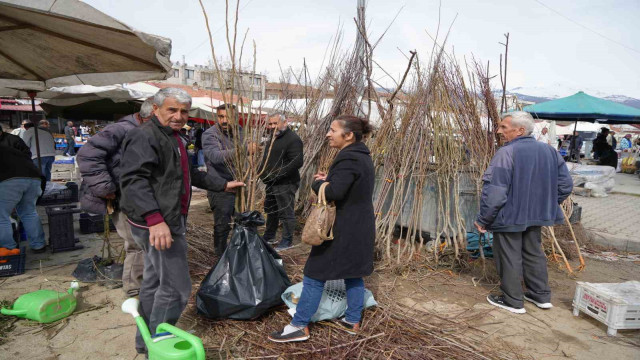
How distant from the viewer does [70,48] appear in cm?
306

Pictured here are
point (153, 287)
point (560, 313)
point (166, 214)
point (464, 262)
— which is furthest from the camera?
point (464, 262)

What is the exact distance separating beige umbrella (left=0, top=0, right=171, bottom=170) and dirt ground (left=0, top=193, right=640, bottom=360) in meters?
2.01

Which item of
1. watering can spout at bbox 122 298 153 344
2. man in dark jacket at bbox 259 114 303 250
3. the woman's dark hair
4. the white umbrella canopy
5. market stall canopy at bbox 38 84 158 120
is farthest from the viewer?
market stall canopy at bbox 38 84 158 120

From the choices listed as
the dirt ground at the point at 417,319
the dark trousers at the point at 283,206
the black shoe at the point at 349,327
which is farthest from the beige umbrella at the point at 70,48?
the black shoe at the point at 349,327

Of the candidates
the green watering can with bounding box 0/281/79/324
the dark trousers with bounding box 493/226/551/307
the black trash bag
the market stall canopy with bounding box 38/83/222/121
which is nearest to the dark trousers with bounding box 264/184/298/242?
the market stall canopy with bounding box 38/83/222/121

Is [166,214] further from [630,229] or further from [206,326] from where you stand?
[630,229]

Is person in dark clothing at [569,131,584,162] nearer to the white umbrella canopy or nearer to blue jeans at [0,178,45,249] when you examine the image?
the white umbrella canopy

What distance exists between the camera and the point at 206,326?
256cm

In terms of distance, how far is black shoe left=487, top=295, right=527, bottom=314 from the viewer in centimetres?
296

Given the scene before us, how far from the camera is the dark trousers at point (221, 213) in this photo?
3.52 meters

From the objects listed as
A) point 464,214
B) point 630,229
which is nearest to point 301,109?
point 464,214

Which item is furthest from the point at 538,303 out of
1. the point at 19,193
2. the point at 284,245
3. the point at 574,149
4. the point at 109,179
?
the point at 574,149

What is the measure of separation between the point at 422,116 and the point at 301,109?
2.58 metres

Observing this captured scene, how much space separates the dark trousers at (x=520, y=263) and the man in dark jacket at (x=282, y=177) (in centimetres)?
231
